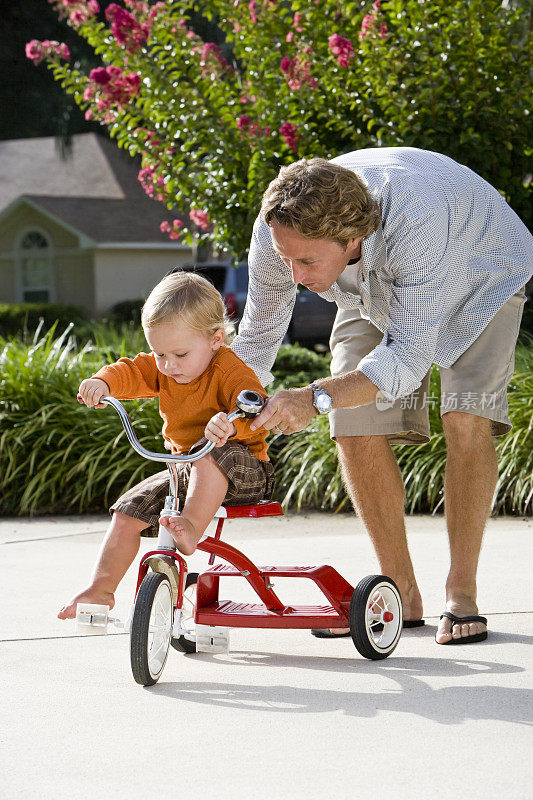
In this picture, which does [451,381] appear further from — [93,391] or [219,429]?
[93,391]

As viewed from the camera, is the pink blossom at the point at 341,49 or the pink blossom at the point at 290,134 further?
the pink blossom at the point at 290,134

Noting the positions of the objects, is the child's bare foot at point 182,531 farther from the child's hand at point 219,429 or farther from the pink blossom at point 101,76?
the pink blossom at point 101,76

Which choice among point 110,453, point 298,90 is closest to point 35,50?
point 298,90

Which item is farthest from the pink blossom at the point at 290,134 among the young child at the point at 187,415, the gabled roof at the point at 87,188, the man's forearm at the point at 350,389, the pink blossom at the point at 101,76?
the gabled roof at the point at 87,188

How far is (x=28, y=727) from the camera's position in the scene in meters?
2.81

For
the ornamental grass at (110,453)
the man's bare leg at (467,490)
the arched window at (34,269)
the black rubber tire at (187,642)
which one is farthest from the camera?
the arched window at (34,269)

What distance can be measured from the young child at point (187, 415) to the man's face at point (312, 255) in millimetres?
313

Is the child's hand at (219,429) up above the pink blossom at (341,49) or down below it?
below

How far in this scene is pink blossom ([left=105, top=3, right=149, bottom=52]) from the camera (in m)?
7.30

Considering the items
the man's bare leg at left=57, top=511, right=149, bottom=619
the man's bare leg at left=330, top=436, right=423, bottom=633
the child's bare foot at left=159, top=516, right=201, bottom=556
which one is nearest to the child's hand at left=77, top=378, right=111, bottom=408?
the man's bare leg at left=57, top=511, right=149, bottom=619

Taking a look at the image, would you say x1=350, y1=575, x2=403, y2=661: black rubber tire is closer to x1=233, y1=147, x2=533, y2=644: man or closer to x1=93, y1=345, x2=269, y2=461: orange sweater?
x1=233, y1=147, x2=533, y2=644: man

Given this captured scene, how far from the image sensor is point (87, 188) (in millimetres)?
32625

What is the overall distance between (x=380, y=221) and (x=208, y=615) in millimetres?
1292

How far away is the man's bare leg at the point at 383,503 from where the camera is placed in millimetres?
3779
